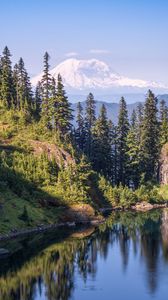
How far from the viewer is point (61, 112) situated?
140875mm

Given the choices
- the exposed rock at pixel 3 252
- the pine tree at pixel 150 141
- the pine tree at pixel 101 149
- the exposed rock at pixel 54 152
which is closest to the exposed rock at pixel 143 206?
the pine tree at pixel 101 149

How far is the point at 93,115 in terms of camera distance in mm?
176875

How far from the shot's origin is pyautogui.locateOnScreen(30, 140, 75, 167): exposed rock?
12388 cm

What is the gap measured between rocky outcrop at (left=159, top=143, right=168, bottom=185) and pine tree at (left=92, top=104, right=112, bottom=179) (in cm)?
1486

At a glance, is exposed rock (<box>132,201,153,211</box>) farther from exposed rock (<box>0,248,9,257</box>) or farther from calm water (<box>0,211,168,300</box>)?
exposed rock (<box>0,248,9,257</box>)

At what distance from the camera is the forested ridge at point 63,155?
111438 millimetres

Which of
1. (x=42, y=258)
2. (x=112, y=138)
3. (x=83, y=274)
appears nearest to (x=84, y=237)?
(x=42, y=258)

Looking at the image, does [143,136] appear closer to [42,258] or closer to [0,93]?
[0,93]

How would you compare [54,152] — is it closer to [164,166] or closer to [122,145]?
[122,145]

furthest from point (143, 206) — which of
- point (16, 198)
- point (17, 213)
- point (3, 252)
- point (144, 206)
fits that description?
point (3, 252)

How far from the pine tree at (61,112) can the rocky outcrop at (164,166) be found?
33033mm

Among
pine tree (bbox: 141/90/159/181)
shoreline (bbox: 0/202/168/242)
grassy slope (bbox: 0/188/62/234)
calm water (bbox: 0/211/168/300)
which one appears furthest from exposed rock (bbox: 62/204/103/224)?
pine tree (bbox: 141/90/159/181)

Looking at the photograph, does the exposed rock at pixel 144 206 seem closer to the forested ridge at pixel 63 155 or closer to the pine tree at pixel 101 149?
the forested ridge at pixel 63 155

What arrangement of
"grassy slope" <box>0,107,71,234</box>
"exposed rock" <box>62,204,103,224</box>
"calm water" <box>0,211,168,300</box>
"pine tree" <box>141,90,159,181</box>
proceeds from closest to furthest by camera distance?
1. "calm water" <box>0,211,168,300</box>
2. "grassy slope" <box>0,107,71,234</box>
3. "exposed rock" <box>62,204,103,224</box>
4. "pine tree" <box>141,90,159,181</box>
